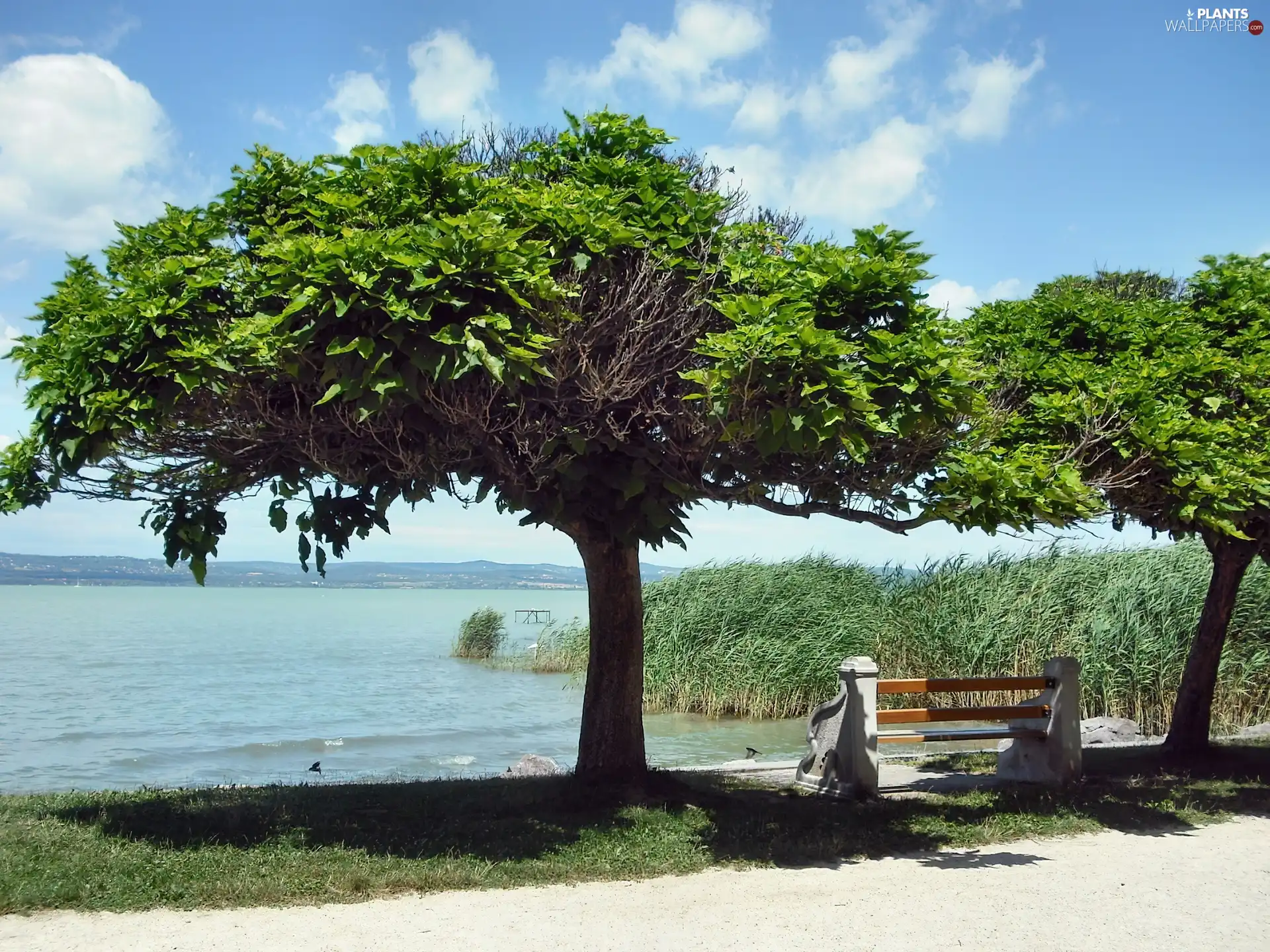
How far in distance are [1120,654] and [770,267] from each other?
12.5 m

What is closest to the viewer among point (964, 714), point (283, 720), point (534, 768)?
point (964, 714)

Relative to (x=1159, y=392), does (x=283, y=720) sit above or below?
below

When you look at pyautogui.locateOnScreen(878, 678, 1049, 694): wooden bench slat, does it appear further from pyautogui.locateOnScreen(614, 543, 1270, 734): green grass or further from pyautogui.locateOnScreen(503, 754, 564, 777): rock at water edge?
pyautogui.locateOnScreen(614, 543, 1270, 734): green grass

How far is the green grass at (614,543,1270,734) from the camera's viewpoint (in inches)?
680

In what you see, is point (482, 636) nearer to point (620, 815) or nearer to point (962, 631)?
point (962, 631)

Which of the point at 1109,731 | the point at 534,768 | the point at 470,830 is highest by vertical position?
the point at 1109,731

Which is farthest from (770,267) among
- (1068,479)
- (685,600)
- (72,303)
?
(685,600)

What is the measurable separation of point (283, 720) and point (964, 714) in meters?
17.1

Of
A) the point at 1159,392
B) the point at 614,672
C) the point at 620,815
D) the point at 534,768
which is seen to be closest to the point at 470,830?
the point at 620,815

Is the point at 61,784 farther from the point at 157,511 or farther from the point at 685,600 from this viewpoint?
the point at 685,600

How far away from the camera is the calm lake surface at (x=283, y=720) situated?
1709cm

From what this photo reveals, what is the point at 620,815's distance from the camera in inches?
349

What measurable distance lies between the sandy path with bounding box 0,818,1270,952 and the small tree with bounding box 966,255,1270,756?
3429mm

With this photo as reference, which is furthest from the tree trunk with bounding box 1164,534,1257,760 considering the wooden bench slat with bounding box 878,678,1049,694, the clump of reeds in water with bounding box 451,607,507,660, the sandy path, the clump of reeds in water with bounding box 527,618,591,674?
the clump of reeds in water with bounding box 451,607,507,660
